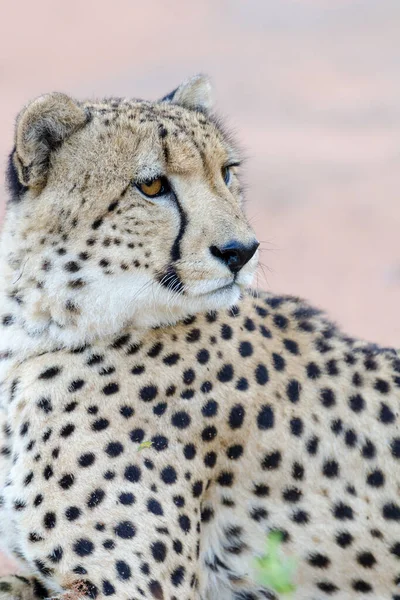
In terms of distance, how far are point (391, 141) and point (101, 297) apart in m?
8.73

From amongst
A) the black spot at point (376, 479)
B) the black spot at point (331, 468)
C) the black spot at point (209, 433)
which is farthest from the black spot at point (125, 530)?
the black spot at point (376, 479)

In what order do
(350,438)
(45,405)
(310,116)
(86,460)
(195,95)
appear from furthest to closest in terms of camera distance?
(310,116)
(195,95)
(350,438)
(45,405)
(86,460)

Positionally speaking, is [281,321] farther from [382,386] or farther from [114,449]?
[114,449]

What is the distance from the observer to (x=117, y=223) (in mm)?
2762

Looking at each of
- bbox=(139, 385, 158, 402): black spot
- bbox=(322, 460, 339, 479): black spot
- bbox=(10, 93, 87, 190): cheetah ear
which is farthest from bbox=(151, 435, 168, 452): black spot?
bbox=(10, 93, 87, 190): cheetah ear

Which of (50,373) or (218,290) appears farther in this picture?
(50,373)

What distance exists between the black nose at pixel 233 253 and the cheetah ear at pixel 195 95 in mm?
761

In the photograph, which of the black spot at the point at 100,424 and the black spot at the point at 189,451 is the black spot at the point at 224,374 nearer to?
the black spot at the point at 189,451

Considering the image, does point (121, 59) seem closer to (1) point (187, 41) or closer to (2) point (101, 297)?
(1) point (187, 41)

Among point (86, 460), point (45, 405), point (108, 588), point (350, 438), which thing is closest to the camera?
point (108, 588)

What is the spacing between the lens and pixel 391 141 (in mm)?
11055

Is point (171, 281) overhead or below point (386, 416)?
overhead

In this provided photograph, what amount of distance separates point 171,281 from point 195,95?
0.83 metres

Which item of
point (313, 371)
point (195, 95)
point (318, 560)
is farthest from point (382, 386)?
point (195, 95)
